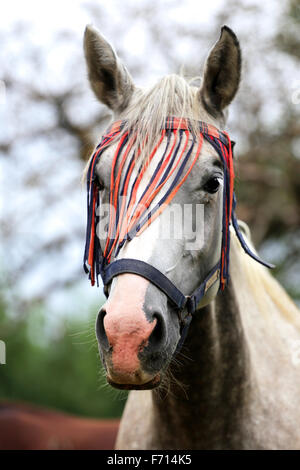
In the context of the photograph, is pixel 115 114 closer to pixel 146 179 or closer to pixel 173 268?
pixel 146 179

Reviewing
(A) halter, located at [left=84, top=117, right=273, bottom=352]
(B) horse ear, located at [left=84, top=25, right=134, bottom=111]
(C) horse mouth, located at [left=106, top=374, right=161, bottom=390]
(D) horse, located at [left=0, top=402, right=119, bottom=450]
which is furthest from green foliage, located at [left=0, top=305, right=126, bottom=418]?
(C) horse mouth, located at [left=106, top=374, right=161, bottom=390]

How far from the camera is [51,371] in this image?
1109 centimetres

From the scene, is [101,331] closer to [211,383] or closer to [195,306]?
[195,306]

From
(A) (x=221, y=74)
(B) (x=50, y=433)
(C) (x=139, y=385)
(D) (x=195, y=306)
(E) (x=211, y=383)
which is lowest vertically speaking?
(B) (x=50, y=433)

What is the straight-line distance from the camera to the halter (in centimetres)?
195

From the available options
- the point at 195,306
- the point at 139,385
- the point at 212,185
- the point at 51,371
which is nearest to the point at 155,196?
the point at 212,185

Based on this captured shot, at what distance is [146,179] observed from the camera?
6.84 feet

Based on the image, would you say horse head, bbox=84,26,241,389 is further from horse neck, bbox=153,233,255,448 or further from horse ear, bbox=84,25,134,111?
horse neck, bbox=153,233,255,448

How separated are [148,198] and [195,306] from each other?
506 millimetres

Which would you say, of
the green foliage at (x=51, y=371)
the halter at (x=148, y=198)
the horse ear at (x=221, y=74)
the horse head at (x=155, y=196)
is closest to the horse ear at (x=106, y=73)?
the horse head at (x=155, y=196)

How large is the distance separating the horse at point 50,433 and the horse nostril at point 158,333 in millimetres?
2786

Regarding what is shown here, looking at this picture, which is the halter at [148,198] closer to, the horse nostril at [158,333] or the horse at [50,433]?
the horse nostril at [158,333]

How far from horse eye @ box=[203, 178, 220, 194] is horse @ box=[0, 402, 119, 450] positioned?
9.44 feet
